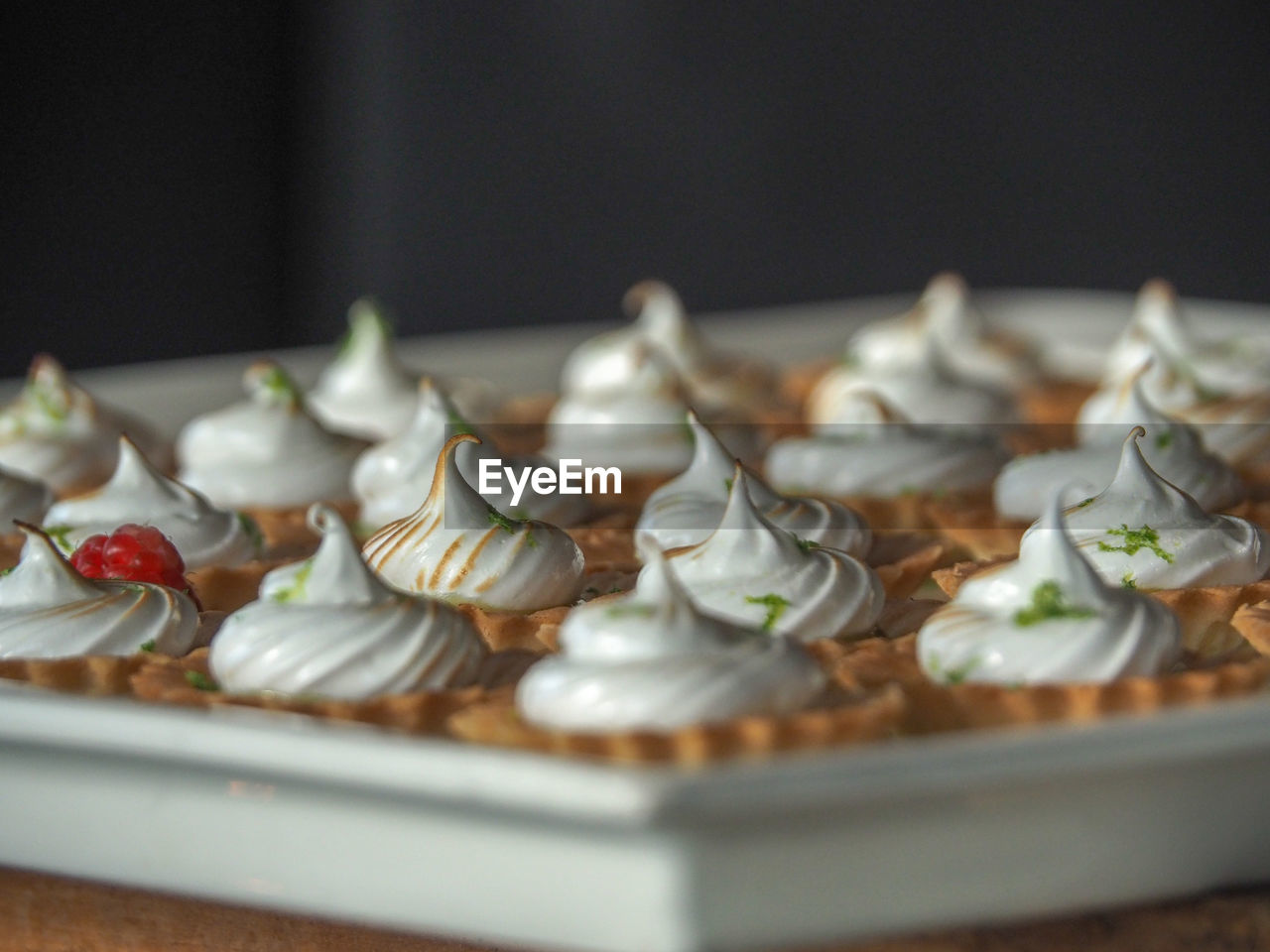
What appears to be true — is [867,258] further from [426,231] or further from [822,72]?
[426,231]

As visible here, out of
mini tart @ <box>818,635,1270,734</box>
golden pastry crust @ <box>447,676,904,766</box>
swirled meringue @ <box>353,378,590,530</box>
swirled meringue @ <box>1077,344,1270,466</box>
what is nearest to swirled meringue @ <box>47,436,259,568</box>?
swirled meringue @ <box>353,378,590,530</box>

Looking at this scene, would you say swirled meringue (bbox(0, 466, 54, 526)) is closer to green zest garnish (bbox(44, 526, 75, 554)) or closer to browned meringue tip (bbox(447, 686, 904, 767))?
green zest garnish (bbox(44, 526, 75, 554))

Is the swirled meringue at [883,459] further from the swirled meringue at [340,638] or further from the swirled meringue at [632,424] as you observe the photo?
the swirled meringue at [340,638]

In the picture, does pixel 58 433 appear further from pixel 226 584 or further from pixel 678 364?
pixel 678 364

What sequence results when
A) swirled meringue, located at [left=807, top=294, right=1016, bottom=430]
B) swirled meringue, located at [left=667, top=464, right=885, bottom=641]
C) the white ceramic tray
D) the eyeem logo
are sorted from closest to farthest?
the white ceramic tray
swirled meringue, located at [left=667, top=464, right=885, bottom=641]
the eyeem logo
swirled meringue, located at [left=807, top=294, right=1016, bottom=430]

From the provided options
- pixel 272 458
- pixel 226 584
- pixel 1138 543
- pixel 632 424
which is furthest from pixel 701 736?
pixel 632 424

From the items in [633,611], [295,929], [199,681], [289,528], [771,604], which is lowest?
[295,929]

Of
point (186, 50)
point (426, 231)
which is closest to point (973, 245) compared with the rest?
point (426, 231)
